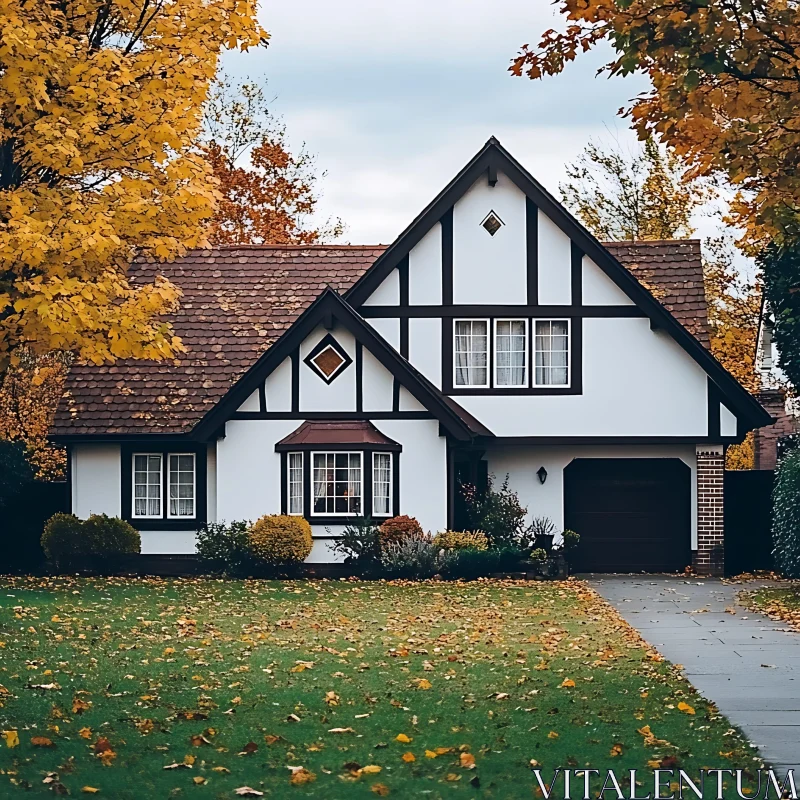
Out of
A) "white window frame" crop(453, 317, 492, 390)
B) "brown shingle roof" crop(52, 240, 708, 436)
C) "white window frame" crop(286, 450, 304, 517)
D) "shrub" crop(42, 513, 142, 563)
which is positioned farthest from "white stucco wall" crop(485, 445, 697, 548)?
"shrub" crop(42, 513, 142, 563)

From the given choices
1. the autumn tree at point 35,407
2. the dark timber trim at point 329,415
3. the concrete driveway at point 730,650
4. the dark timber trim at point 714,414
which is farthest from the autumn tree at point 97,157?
the autumn tree at point 35,407

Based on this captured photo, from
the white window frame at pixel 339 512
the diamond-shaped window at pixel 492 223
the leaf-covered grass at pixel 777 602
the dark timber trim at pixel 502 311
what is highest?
the diamond-shaped window at pixel 492 223

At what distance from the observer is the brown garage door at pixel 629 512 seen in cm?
2612

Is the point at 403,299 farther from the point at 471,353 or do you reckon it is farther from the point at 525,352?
the point at 525,352

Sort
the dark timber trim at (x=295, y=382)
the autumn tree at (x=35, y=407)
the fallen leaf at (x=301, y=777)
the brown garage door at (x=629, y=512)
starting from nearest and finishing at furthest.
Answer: the fallen leaf at (x=301, y=777)
the dark timber trim at (x=295, y=382)
the brown garage door at (x=629, y=512)
the autumn tree at (x=35, y=407)

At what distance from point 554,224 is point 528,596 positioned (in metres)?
8.46

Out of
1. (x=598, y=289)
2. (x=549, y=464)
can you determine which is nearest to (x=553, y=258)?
(x=598, y=289)

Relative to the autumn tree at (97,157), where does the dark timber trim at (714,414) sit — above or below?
below

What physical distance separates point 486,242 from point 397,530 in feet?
20.1

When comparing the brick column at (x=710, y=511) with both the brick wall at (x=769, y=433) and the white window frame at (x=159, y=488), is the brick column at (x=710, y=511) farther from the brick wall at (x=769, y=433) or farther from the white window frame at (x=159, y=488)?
the brick wall at (x=769, y=433)

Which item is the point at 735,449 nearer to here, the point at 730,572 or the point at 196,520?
the point at 730,572

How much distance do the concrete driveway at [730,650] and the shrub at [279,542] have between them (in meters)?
5.36

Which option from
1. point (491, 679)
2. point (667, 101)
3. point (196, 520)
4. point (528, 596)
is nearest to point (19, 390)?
point (196, 520)

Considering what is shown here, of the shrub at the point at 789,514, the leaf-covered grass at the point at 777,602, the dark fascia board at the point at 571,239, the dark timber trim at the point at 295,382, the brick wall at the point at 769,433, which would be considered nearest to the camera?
the leaf-covered grass at the point at 777,602
